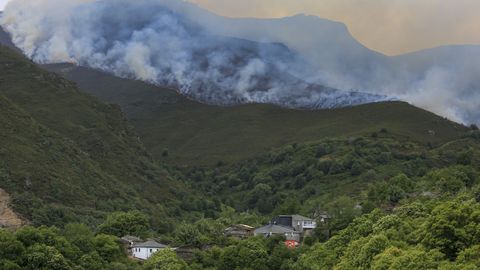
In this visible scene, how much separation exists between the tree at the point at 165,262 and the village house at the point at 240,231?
30334 millimetres

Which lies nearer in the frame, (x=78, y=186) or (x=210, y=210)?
(x=78, y=186)

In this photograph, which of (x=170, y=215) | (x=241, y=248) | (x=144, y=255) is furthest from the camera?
(x=170, y=215)

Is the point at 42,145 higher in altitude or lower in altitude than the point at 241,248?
higher

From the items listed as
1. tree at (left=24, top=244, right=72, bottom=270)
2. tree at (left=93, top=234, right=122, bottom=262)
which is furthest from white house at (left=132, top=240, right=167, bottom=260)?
tree at (left=24, top=244, right=72, bottom=270)

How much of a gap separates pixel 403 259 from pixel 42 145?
117679 millimetres

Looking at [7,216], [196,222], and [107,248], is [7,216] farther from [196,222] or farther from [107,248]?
[107,248]

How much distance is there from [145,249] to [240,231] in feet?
84.5

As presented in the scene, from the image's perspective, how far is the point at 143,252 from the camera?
421ft

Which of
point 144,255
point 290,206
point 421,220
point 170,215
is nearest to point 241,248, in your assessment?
point 144,255

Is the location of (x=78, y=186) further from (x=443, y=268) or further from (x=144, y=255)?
(x=443, y=268)

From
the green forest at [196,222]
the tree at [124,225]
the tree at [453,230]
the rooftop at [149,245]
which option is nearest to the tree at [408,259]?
the green forest at [196,222]

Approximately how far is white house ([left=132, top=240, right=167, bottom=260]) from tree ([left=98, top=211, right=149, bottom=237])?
330 inches

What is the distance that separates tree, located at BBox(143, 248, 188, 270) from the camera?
110181 mm

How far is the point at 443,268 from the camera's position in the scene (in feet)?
239
